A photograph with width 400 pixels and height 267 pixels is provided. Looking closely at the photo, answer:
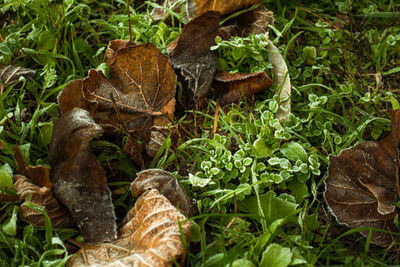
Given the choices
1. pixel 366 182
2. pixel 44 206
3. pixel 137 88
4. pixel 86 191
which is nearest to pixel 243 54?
pixel 137 88

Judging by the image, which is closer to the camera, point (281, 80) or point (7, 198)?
point (7, 198)

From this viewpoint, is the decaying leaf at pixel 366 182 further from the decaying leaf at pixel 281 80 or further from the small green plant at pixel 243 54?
the small green plant at pixel 243 54

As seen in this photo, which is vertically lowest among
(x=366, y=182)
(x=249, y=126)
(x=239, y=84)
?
(x=366, y=182)

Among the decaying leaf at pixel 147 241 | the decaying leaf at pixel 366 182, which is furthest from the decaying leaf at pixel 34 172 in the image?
the decaying leaf at pixel 366 182

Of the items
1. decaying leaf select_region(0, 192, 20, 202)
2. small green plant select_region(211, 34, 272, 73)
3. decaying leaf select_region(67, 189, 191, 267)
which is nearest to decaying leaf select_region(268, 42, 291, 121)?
small green plant select_region(211, 34, 272, 73)

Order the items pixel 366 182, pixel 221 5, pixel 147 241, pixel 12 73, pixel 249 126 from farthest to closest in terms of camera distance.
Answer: pixel 221 5 → pixel 12 73 → pixel 249 126 → pixel 366 182 → pixel 147 241

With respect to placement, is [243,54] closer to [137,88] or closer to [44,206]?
[137,88]

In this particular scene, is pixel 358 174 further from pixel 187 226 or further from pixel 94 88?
pixel 94 88

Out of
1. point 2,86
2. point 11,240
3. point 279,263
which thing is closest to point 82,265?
point 11,240
